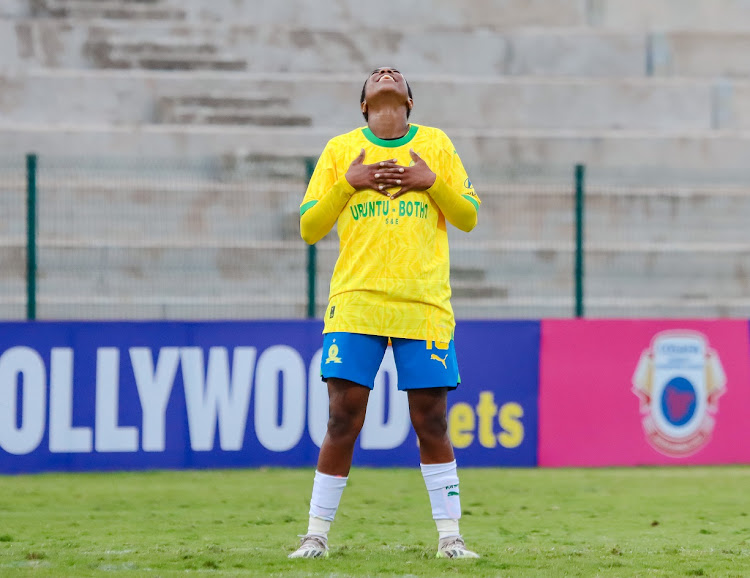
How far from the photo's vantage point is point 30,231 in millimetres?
10359

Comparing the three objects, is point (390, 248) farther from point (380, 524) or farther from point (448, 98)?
point (448, 98)

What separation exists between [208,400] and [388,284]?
4.73m

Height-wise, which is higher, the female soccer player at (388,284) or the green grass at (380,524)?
the female soccer player at (388,284)

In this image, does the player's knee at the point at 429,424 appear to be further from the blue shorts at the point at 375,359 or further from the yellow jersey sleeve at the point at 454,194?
the yellow jersey sleeve at the point at 454,194

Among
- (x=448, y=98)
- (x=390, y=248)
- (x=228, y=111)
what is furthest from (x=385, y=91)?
(x=448, y=98)

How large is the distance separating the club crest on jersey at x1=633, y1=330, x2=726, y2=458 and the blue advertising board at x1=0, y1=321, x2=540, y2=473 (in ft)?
2.92

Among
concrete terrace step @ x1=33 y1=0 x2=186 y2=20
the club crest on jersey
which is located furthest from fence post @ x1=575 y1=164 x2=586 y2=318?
concrete terrace step @ x1=33 y1=0 x2=186 y2=20

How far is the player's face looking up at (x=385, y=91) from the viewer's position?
5.68 metres

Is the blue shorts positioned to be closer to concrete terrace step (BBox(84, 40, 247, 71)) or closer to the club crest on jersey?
the club crest on jersey

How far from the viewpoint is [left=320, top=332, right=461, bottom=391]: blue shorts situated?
5574mm

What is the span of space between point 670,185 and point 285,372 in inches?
241

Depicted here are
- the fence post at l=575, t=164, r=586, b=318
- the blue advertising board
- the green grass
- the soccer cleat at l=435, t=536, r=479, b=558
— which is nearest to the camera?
the green grass

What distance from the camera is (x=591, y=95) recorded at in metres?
16.7

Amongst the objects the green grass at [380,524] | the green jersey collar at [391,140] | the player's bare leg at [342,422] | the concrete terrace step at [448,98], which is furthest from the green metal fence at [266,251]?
the player's bare leg at [342,422]
